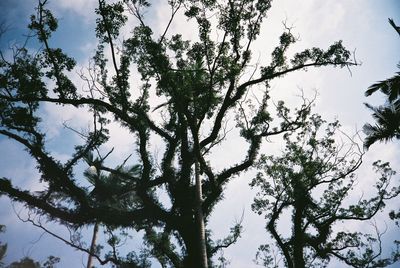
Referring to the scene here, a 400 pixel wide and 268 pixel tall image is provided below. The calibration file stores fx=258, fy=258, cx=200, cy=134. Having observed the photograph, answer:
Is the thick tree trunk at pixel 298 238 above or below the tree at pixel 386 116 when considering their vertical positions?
below

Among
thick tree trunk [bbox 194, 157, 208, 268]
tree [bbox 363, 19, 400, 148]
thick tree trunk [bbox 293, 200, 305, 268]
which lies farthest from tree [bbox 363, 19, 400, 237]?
thick tree trunk [bbox 194, 157, 208, 268]

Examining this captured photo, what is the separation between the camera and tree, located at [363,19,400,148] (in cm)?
1206

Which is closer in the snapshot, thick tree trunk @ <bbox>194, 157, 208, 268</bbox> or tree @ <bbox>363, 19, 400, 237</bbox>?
thick tree trunk @ <bbox>194, 157, 208, 268</bbox>

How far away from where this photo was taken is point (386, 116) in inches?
537

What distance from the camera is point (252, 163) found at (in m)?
14.6

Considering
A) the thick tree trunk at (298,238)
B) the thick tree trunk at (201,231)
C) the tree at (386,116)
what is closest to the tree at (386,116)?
the tree at (386,116)

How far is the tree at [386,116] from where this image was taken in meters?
12.1

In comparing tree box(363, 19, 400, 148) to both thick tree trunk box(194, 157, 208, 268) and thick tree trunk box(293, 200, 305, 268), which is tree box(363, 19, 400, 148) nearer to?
thick tree trunk box(293, 200, 305, 268)

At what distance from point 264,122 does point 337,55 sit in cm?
510

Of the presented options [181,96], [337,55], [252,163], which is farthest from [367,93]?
[181,96]

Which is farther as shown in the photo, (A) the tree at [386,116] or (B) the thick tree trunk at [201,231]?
(A) the tree at [386,116]

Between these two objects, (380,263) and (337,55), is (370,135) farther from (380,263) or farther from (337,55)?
(380,263)

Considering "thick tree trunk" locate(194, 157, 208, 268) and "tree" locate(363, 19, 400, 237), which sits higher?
"tree" locate(363, 19, 400, 237)

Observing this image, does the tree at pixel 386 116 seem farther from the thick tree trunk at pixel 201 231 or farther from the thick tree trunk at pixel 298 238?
the thick tree trunk at pixel 201 231
